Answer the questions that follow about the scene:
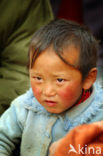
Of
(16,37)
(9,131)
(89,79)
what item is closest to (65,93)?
(89,79)

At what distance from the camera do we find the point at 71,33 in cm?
145

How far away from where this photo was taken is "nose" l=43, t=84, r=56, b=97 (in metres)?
1.40

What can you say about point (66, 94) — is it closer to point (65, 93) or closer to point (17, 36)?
point (65, 93)

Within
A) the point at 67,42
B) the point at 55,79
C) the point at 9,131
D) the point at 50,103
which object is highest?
the point at 67,42

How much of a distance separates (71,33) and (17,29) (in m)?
0.82

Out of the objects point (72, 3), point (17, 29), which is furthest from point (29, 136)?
point (72, 3)

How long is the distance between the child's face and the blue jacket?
0.29ft

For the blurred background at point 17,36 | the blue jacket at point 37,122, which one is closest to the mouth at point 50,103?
the blue jacket at point 37,122

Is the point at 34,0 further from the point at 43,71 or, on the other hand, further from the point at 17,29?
the point at 43,71

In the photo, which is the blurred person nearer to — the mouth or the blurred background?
the blurred background

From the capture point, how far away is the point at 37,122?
157 cm

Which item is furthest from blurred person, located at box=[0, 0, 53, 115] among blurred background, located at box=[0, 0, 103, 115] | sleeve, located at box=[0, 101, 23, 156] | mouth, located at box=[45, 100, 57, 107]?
mouth, located at box=[45, 100, 57, 107]

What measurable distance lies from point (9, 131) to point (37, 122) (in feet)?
0.48

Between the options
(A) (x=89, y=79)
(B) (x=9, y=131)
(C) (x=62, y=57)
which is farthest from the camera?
(B) (x=9, y=131)
